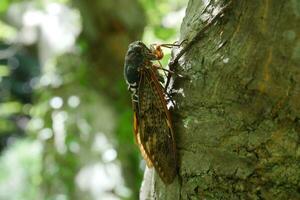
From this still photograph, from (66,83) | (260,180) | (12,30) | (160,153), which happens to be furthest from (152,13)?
(260,180)

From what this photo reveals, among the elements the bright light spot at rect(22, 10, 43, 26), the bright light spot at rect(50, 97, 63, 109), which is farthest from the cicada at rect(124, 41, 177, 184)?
the bright light spot at rect(22, 10, 43, 26)

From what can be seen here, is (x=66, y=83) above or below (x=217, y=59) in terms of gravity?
above

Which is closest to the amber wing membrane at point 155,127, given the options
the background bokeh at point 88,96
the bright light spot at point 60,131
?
the background bokeh at point 88,96

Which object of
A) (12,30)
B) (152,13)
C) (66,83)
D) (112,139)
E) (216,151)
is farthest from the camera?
(12,30)

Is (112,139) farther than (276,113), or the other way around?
(112,139)

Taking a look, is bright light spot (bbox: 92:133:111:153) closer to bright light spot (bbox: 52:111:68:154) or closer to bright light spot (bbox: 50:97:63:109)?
bright light spot (bbox: 52:111:68:154)

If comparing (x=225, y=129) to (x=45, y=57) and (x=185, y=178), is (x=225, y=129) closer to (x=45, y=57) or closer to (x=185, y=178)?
(x=185, y=178)

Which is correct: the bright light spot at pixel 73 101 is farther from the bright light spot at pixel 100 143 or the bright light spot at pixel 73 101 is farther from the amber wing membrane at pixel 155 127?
the amber wing membrane at pixel 155 127

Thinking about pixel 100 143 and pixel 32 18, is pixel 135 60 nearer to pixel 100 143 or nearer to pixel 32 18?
pixel 100 143
